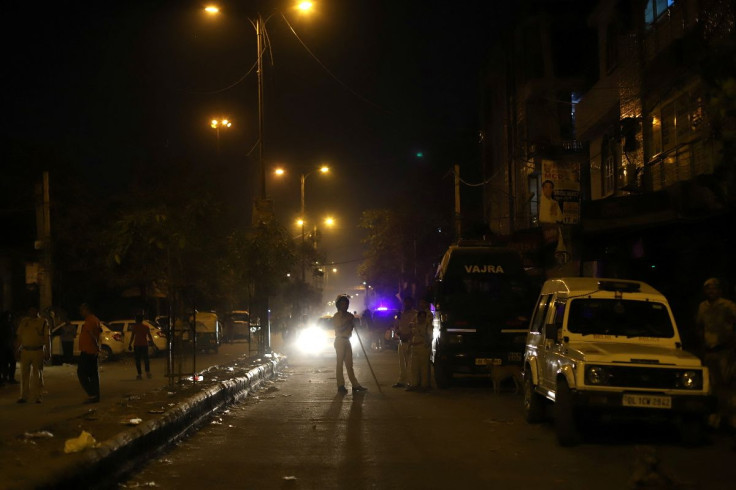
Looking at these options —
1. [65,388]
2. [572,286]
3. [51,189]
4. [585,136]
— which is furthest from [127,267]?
[572,286]

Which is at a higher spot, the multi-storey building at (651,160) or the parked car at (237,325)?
the multi-storey building at (651,160)

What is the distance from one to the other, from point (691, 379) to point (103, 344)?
2300cm

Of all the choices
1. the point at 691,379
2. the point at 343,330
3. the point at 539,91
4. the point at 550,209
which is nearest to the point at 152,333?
the point at 343,330

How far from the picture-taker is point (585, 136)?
83.9 feet

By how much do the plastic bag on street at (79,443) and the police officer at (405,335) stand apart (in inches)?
401

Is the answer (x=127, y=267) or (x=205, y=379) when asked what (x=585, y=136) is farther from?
(x=127, y=267)

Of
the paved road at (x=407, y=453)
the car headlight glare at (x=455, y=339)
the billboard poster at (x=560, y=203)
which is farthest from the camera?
the billboard poster at (x=560, y=203)

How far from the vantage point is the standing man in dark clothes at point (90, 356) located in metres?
15.3

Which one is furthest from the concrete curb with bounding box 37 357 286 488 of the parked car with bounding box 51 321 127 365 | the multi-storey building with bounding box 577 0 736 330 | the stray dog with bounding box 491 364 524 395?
the parked car with bounding box 51 321 127 365

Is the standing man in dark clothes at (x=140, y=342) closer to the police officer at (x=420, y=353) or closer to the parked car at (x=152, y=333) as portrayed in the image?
the police officer at (x=420, y=353)

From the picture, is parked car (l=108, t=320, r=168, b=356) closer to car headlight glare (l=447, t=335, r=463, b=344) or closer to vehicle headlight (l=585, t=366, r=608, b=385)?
car headlight glare (l=447, t=335, r=463, b=344)

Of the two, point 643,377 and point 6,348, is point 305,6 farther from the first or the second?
point 643,377

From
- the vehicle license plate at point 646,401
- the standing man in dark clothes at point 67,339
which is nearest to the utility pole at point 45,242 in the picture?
the standing man in dark clothes at point 67,339

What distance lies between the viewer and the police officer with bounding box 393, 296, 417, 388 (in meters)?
18.0
